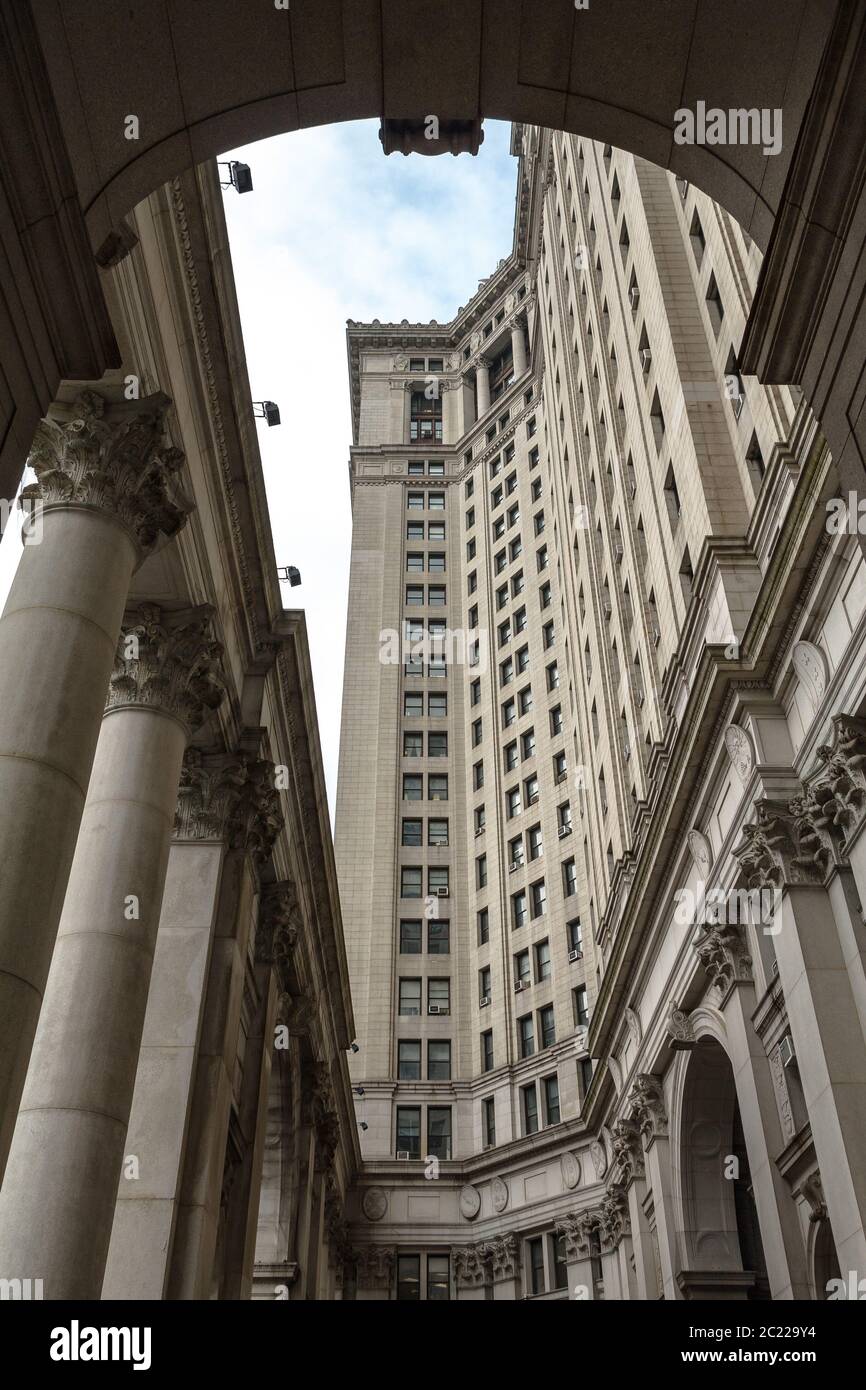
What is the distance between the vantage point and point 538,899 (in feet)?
202

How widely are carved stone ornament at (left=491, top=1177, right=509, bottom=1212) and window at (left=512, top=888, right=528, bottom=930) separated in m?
13.0

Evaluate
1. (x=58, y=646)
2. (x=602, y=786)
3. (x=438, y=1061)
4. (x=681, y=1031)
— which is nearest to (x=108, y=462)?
(x=58, y=646)

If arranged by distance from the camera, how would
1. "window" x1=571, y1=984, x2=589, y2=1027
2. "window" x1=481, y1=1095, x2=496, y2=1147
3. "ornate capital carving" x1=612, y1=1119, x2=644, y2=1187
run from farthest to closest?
"window" x1=481, y1=1095, x2=496, y2=1147 → "window" x1=571, y1=984, x2=589, y2=1027 → "ornate capital carving" x1=612, y1=1119, x2=644, y2=1187

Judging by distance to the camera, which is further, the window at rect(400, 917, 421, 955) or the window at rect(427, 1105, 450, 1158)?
the window at rect(400, 917, 421, 955)

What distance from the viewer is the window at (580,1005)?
54375 millimetres

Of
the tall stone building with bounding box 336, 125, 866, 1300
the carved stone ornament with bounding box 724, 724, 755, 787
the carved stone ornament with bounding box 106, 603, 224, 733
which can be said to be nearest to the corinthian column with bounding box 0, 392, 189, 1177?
the carved stone ornament with bounding box 106, 603, 224, 733

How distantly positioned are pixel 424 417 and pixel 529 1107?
61031 millimetres

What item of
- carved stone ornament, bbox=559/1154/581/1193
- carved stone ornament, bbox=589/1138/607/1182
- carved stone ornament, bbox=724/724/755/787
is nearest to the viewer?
carved stone ornament, bbox=724/724/755/787

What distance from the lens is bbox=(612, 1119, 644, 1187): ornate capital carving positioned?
36750 millimetres

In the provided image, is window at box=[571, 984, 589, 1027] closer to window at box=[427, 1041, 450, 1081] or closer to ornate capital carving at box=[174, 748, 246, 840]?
window at box=[427, 1041, 450, 1081]

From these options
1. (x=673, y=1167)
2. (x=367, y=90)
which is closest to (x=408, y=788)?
(x=673, y=1167)

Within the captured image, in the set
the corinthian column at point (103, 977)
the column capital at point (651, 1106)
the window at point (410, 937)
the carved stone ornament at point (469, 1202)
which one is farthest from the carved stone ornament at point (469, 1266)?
the corinthian column at point (103, 977)

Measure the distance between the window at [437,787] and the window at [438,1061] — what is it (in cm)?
1601
